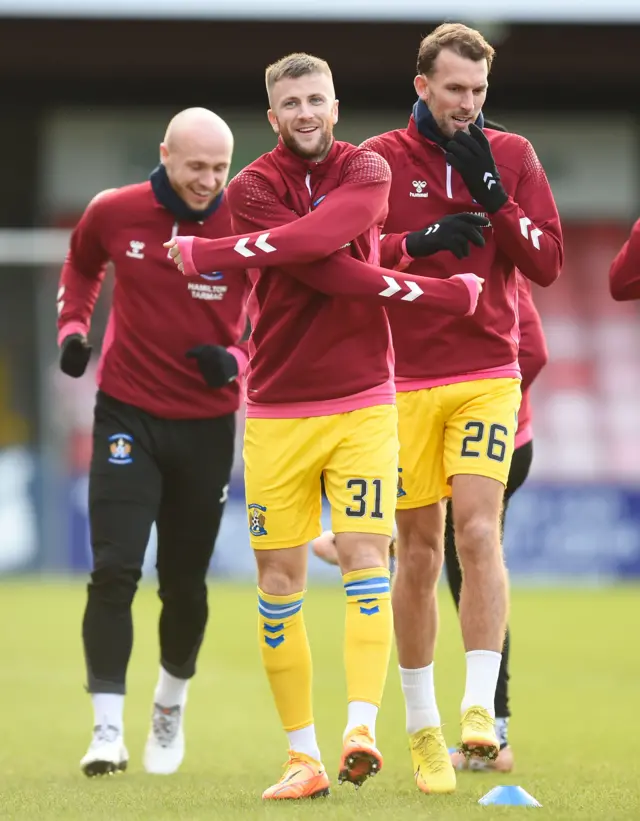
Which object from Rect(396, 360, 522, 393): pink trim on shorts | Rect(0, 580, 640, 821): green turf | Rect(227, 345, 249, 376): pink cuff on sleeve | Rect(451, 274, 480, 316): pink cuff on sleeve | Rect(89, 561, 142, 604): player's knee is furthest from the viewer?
Rect(227, 345, 249, 376): pink cuff on sleeve

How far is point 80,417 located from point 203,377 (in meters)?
11.5

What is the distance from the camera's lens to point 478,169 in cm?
527

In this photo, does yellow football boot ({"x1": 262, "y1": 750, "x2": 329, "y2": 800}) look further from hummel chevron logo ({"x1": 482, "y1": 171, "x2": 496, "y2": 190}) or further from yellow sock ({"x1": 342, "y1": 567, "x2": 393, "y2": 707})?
hummel chevron logo ({"x1": 482, "y1": 171, "x2": 496, "y2": 190})

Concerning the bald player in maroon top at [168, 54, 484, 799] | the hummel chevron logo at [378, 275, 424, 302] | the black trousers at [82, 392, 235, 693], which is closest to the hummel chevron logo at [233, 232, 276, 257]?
the bald player in maroon top at [168, 54, 484, 799]

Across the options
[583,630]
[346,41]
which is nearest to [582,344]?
[346,41]

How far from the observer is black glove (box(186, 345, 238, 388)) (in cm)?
614

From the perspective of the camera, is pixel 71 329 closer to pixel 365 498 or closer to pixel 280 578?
pixel 280 578

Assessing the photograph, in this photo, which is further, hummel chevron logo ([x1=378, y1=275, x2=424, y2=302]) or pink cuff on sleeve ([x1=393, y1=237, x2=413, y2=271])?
pink cuff on sleeve ([x1=393, y1=237, x2=413, y2=271])

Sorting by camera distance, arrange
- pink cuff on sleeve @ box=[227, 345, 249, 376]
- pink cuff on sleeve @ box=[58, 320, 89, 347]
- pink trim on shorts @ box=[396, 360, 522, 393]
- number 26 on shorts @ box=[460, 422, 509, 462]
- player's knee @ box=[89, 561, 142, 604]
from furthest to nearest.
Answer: pink cuff on sleeve @ box=[58, 320, 89, 347] < pink cuff on sleeve @ box=[227, 345, 249, 376] < player's knee @ box=[89, 561, 142, 604] < pink trim on shorts @ box=[396, 360, 522, 393] < number 26 on shorts @ box=[460, 422, 509, 462]

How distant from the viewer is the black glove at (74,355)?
6.34 metres

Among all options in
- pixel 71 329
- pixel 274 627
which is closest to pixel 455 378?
pixel 274 627

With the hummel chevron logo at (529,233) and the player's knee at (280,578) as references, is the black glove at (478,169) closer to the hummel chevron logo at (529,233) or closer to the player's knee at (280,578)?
the hummel chevron logo at (529,233)

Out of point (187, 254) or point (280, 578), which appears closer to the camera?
point (187, 254)

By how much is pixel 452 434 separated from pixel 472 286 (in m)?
0.59
